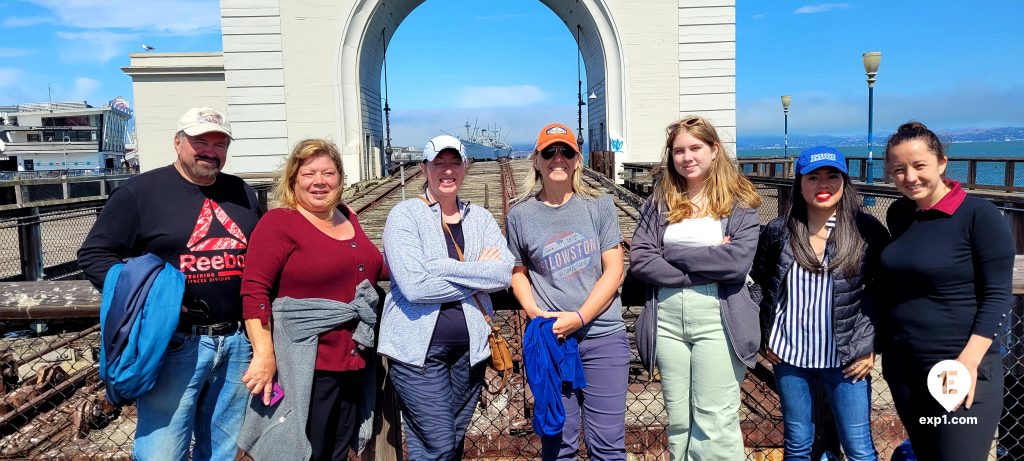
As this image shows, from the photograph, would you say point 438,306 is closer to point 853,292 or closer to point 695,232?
point 695,232

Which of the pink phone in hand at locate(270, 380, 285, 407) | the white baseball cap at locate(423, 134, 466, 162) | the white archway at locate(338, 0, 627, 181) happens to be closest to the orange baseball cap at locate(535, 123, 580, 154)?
the white baseball cap at locate(423, 134, 466, 162)

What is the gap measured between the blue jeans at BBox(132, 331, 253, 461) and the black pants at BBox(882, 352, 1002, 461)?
2.68 metres

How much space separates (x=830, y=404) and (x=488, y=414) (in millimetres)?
4170

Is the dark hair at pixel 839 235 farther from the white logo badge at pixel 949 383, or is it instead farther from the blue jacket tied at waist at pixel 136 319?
the blue jacket tied at waist at pixel 136 319

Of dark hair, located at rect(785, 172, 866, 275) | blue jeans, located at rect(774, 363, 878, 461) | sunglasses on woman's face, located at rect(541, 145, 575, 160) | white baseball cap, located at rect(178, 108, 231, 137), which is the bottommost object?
blue jeans, located at rect(774, 363, 878, 461)

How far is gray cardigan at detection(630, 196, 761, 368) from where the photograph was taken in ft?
8.92

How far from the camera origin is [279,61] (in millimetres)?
19641

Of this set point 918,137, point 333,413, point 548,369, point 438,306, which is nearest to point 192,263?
point 333,413

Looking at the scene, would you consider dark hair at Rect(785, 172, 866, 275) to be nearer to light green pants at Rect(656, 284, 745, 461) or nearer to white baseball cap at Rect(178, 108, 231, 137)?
light green pants at Rect(656, 284, 745, 461)

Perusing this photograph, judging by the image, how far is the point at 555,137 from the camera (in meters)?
2.86

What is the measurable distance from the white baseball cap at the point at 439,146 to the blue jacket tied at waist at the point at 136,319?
3.59 ft

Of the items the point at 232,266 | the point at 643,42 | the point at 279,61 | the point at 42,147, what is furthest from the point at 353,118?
the point at 42,147

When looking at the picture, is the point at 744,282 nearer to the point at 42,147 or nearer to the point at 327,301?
the point at 327,301

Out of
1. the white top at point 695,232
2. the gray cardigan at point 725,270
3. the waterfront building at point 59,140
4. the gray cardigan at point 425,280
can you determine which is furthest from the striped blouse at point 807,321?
the waterfront building at point 59,140
